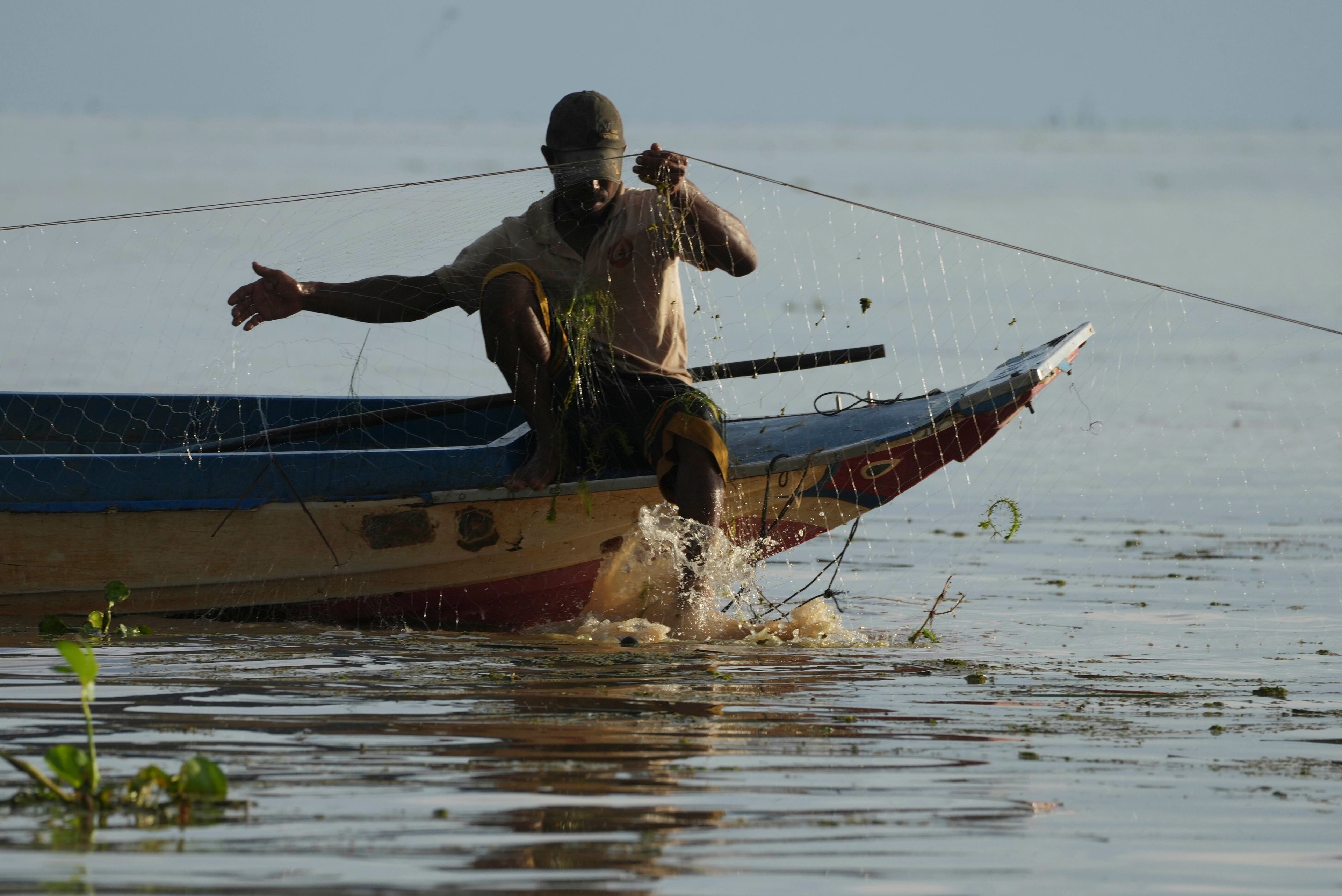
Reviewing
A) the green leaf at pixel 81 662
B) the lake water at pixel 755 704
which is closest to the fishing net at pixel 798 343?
the lake water at pixel 755 704

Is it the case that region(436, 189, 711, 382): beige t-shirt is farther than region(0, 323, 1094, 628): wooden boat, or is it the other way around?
region(0, 323, 1094, 628): wooden boat

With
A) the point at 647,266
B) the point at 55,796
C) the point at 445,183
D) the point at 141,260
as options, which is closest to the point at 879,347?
the point at 647,266

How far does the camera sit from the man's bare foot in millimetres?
5793

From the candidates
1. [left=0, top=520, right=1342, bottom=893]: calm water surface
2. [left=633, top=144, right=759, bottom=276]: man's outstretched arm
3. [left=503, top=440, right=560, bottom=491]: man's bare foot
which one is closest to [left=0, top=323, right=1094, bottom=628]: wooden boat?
[left=503, top=440, right=560, bottom=491]: man's bare foot

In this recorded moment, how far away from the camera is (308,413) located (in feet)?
25.0

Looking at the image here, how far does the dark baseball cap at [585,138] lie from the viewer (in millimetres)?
→ 5680

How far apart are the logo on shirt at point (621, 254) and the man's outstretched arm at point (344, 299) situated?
2.46ft

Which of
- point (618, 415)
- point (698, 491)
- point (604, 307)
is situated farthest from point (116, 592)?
point (698, 491)

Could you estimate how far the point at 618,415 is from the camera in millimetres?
5848

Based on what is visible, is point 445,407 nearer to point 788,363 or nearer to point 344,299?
point 344,299

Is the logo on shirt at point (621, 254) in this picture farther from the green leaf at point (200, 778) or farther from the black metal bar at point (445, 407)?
the green leaf at point (200, 778)

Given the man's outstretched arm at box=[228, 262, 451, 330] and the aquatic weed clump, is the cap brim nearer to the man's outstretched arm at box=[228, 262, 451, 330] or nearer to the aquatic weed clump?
the man's outstretched arm at box=[228, 262, 451, 330]

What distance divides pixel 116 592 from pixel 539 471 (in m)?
1.61

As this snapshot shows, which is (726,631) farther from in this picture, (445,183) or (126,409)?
(126,409)
